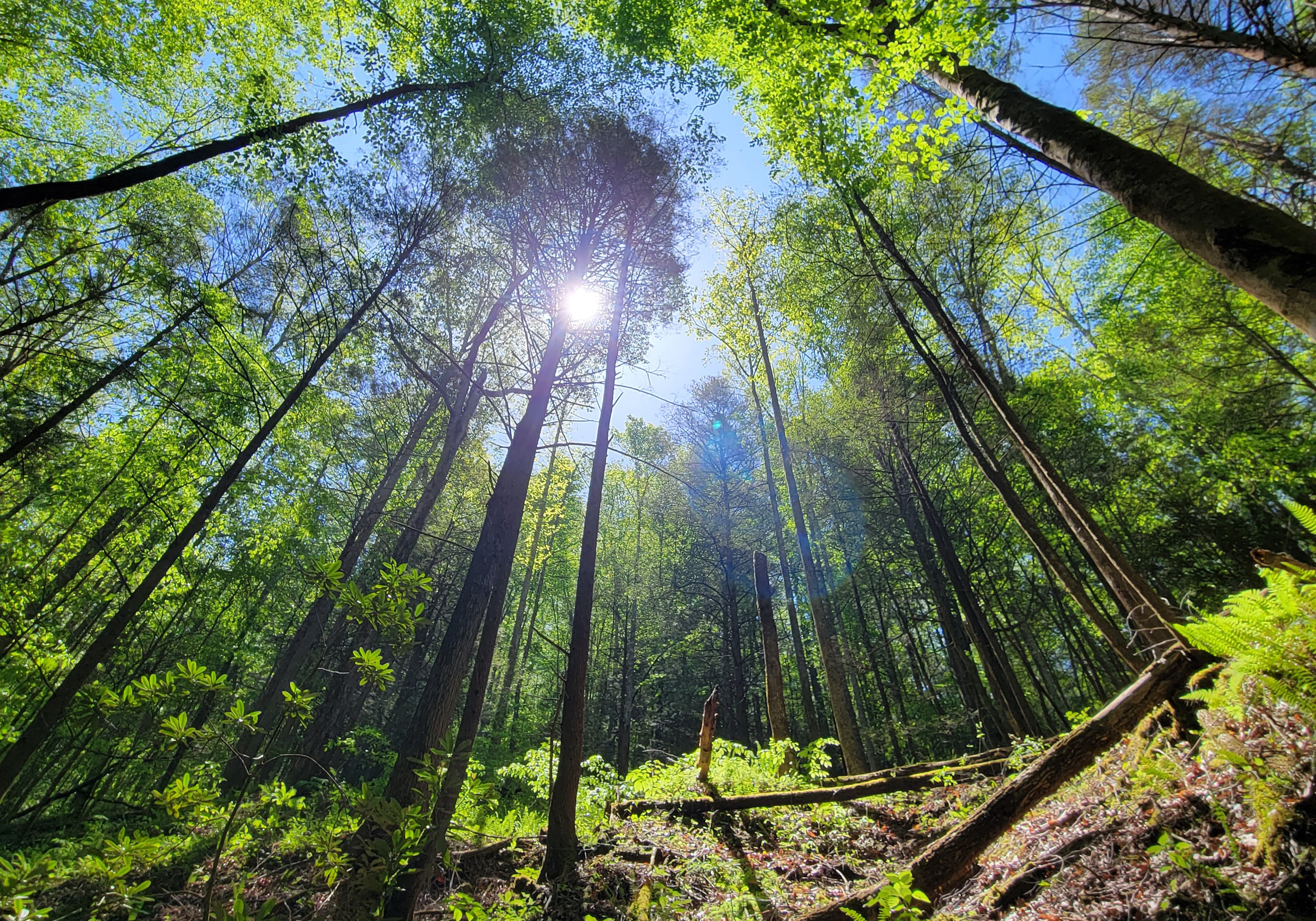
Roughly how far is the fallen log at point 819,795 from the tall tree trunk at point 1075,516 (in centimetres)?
219

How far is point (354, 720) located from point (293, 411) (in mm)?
11968

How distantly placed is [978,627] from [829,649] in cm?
301

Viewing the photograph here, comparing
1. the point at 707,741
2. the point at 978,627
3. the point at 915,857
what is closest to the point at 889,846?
the point at 915,857

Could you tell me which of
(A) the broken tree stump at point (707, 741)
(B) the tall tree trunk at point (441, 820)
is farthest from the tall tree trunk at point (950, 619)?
(B) the tall tree trunk at point (441, 820)

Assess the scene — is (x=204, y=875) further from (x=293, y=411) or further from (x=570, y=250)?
(x=570, y=250)

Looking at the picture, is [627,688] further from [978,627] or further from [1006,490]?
[1006,490]

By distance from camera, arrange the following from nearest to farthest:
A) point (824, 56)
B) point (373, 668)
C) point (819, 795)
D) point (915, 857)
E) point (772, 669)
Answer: point (373, 668) < point (915, 857) < point (824, 56) < point (819, 795) < point (772, 669)

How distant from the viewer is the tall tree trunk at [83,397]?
5594 mm

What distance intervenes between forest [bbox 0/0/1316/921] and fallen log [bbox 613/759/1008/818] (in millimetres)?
47

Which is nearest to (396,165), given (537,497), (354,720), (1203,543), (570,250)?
(570,250)

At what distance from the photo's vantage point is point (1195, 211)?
240 centimetres

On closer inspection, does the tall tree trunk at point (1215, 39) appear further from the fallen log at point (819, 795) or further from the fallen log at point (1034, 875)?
the fallen log at point (819, 795)

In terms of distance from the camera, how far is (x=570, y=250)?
6.46 m

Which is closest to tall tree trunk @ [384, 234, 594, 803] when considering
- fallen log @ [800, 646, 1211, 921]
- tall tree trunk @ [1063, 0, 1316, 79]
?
fallen log @ [800, 646, 1211, 921]
